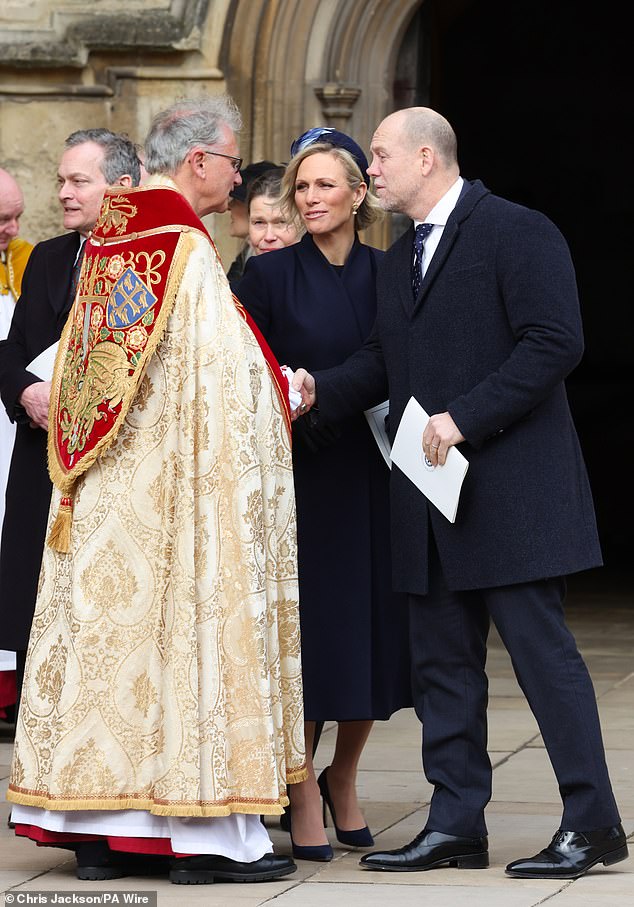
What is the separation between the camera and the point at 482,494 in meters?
4.04

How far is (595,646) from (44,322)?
11.6ft

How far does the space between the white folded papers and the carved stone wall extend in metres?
3.65

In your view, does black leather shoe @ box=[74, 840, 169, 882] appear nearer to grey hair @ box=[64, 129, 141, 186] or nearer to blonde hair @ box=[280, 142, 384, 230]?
blonde hair @ box=[280, 142, 384, 230]

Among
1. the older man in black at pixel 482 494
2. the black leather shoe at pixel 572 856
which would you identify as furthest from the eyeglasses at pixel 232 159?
the black leather shoe at pixel 572 856

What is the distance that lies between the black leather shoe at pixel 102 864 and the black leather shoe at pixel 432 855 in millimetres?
497

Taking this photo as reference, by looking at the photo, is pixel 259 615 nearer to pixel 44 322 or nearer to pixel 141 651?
pixel 141 651

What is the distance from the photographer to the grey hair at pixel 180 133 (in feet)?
13.6

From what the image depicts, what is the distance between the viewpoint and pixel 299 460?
14.6 feet

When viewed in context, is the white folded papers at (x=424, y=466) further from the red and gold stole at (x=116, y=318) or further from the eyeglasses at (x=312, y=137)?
the eyeglasses at (x=312, y=137)

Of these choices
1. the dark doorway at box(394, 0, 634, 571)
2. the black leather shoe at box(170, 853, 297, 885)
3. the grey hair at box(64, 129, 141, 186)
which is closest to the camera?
the black leather shoe at box(170, 853, 297, 885)

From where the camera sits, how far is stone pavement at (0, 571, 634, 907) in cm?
387

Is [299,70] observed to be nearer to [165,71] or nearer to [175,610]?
[165,71]

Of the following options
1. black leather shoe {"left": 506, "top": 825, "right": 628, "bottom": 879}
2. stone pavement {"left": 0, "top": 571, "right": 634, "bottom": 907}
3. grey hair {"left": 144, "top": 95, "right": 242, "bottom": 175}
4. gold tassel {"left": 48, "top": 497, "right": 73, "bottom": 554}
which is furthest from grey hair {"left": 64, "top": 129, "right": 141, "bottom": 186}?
black leather shoe {"left": 506, "top": 825, "right": 628, "bottom": 879}

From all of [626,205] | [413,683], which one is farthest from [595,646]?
[626,205]
